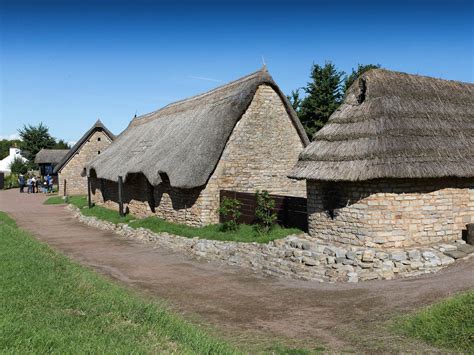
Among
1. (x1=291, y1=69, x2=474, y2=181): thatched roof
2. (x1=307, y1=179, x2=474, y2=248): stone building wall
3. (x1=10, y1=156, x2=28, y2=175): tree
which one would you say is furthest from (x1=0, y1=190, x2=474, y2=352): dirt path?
(x1=10, y1=156, x2=28, y2=175): tree

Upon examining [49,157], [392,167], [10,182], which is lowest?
[10,182]

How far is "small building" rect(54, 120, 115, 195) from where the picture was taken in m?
38.4

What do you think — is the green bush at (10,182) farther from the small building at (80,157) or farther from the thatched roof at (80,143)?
the thatched roof at (80,143)

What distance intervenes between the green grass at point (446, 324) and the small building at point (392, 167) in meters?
4.39

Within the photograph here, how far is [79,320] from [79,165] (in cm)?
3519

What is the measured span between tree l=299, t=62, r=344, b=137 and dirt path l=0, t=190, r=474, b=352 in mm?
25948

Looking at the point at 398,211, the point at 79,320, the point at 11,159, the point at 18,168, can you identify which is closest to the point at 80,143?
the point at 18,168

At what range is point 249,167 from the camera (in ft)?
60.0

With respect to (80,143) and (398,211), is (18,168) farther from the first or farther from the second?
(398,211)

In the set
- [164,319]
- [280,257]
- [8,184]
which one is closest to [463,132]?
[280,257]

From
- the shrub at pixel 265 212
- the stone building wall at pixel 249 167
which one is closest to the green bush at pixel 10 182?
the stone building wall at pixel 249 167

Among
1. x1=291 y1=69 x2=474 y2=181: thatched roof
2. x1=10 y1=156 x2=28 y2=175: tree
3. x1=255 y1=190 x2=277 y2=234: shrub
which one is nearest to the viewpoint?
x1=291 y1=69 x2=474 y2=181: thatched roof

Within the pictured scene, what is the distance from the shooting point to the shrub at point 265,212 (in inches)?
578

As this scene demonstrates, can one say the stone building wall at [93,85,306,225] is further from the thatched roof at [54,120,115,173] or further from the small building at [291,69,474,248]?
the thatched roof at [54,120,115,173]
